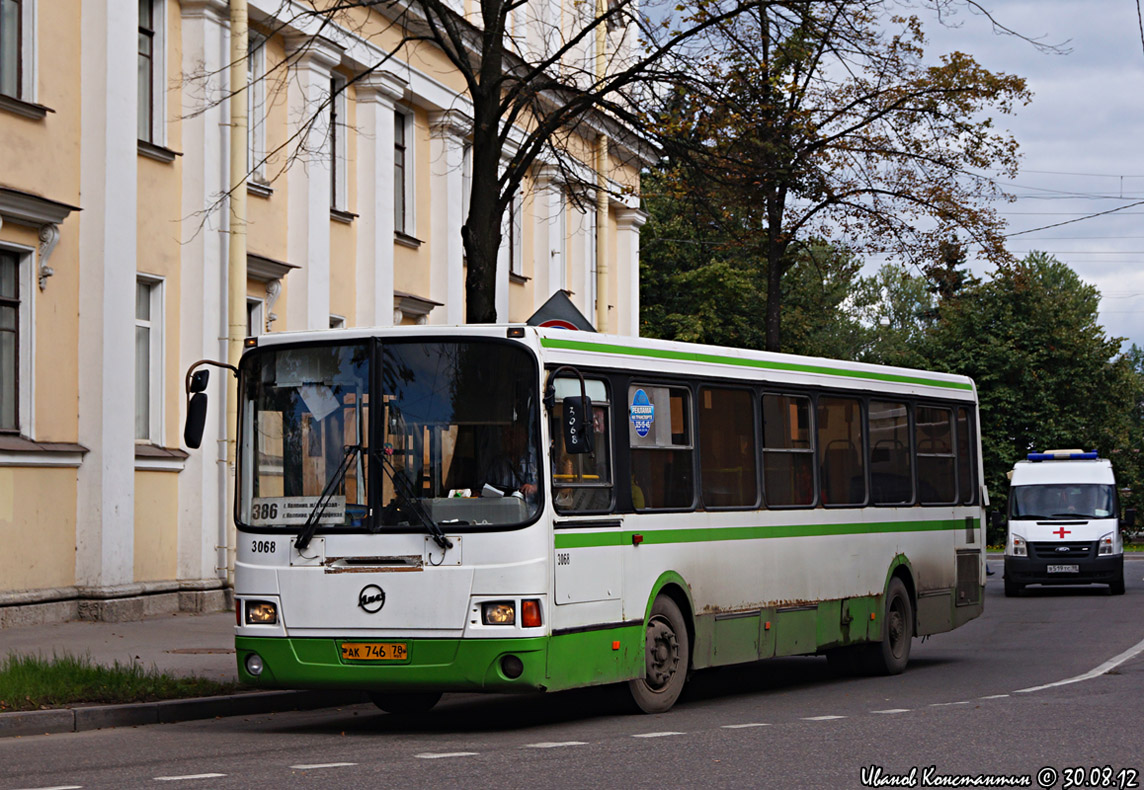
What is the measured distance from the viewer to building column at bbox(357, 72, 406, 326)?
28.5 meters

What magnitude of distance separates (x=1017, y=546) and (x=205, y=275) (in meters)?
16.3

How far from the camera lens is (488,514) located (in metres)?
11.5

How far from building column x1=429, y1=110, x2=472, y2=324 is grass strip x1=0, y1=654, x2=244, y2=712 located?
59.9 feet

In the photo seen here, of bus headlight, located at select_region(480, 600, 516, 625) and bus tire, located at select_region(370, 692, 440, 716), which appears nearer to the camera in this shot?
bus headlight, located at select_region(480, 600, 516, 625)

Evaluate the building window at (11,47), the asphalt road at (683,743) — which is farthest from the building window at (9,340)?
the asphalt road at (683,743)

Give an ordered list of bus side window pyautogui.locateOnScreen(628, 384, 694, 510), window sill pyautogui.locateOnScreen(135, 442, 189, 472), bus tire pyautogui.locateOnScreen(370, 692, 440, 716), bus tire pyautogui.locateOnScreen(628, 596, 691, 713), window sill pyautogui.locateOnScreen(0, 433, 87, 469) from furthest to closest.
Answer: window sill pyautogui.locateOnScreen(135, 442, 189, 472) → window sill pyautogui.locateOnScreen(0, 433, 87, 469) → bus tire pyautogui.locateOnScreen(370, 692, 440, 716) → bus side window pyautogui.locateOnScreen(628, 384, 694, 510) → bus tire pyautogui.locateOnScreen(628, 596, 691, 713)

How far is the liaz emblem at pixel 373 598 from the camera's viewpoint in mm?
11516

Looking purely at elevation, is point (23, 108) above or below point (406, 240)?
below

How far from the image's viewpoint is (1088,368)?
6562cm

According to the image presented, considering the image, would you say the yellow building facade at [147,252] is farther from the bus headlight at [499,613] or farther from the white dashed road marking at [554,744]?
the white dashed road marking at [554,744]

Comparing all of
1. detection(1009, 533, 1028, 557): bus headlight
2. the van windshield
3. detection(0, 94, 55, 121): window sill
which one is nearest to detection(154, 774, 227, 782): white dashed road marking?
detection(0, 94, 55, 121): window sill

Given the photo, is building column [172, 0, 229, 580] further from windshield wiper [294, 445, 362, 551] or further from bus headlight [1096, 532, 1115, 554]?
bus headlight [1096, 532, 1115, 554]

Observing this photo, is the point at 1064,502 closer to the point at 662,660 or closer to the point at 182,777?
the point at 662,660

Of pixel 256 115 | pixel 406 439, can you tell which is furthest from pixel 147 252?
pixel 406 439
